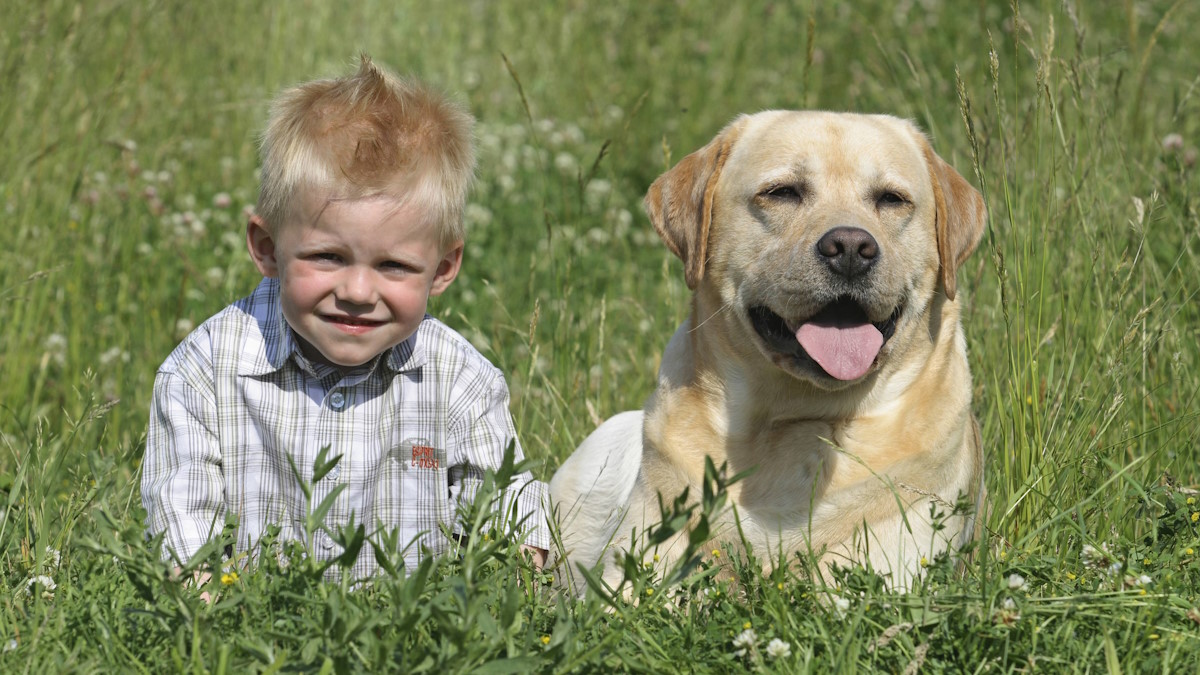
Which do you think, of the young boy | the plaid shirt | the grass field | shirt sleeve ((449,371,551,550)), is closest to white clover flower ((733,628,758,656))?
the grass field

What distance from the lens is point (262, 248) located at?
3.46 m

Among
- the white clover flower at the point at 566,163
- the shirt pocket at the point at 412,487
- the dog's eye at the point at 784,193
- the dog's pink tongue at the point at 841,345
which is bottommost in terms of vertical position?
the shirt pocket at the point at 412,487

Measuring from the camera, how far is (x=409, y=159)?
10.8ft

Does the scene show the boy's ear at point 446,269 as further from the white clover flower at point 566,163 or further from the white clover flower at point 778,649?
the white clover flower at point 566,163

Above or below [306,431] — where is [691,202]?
above

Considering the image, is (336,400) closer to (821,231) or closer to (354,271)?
(354,271)

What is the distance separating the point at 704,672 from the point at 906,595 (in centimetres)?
45

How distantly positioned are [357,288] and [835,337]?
1.26 meters

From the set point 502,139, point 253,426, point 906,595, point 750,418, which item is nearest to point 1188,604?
point 906,595

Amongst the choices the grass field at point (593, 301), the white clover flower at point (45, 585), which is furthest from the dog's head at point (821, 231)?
the white clover flower at point (45, 585)

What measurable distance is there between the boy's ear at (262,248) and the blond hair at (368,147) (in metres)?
0.06

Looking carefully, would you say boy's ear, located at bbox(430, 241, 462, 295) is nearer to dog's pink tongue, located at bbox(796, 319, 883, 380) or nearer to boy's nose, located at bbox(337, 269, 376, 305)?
boy's nose, located at bbox(337, 269, 376, 305)

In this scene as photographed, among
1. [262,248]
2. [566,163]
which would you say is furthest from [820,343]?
[566,163]

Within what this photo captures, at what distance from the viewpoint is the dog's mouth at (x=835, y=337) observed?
3.15 metres
